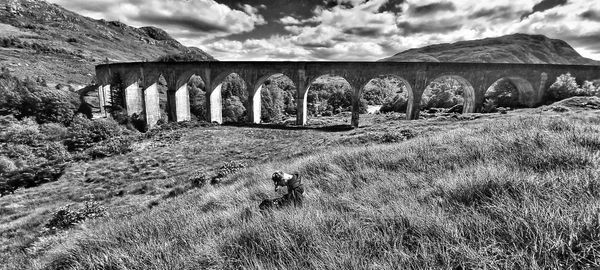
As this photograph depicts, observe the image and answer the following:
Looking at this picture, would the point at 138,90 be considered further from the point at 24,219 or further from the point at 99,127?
the point at 24,219

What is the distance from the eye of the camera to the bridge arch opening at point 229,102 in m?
28.7

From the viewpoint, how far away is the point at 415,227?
7.69 feet

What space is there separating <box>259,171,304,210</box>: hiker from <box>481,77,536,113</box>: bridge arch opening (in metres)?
28.6

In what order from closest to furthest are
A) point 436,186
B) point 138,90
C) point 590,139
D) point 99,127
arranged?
1. point 436,186
2. point 590,139
3. point 99,127
4. point 138,90

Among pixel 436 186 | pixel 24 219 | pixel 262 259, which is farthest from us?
pixel 24 219

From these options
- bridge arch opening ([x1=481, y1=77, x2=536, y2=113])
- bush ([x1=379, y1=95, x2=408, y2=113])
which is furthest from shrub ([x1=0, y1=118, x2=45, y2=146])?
bush ([x1=379, y1=95, x2=408, y2=113])

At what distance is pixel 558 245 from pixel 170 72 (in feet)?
107

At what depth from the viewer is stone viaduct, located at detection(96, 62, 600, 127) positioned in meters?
23.1

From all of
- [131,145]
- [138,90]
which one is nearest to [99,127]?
[131,145]

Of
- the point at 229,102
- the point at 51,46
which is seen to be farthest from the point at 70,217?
the point at 51,46

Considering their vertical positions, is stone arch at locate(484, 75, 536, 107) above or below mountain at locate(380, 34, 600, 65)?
below

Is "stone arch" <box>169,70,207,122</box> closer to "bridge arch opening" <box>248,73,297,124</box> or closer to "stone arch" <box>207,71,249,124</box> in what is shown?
"stone arch" <box>207,71,249,124</box>

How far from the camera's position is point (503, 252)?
1788 mm

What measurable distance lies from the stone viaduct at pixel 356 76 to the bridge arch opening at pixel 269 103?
6.2 inches
